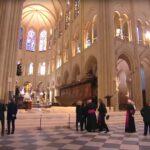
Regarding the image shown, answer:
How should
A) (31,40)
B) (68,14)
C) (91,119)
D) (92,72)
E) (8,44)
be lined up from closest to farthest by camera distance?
(91,119), (8,44), (92,72), (68,14), (31,40)

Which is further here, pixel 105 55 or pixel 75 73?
pixel 75 73

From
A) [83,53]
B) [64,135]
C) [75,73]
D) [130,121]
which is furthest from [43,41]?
[64,135]

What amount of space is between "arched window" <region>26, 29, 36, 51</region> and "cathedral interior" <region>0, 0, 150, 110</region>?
1.40 metres

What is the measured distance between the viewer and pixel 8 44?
15633 millimetres

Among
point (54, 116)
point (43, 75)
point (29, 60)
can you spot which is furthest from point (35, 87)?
point (54, 116)

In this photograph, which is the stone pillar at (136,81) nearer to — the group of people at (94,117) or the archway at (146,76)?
the archway at (146,76)

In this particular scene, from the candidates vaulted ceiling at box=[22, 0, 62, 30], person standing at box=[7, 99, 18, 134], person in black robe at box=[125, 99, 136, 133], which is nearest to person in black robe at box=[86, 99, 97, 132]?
person in black robe at box=[125, 99, 136, 133]

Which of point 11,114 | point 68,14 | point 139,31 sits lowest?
point 11,114

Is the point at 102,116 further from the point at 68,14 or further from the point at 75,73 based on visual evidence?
the point at 68,14

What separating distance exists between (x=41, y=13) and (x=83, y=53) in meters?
20.1

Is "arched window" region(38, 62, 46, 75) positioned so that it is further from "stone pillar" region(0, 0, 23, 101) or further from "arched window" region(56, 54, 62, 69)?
"stone pillar" region(0, 0, 23, 101)

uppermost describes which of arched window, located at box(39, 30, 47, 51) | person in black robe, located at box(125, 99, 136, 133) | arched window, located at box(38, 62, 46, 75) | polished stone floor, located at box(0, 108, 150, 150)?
arched window, located at box(39, 30, 47, 51)

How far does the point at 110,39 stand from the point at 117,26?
234 inches

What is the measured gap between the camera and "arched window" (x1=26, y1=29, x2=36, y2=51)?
128 feet
